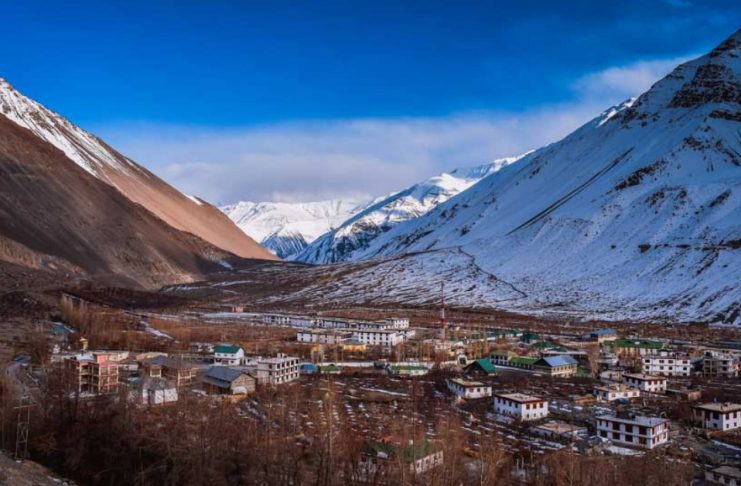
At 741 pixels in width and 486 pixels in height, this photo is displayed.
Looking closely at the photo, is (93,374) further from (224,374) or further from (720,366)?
(720,366)

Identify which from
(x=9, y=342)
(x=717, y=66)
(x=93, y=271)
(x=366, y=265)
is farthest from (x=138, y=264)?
(x=717, y=66)

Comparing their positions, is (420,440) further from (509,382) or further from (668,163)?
(668,163)

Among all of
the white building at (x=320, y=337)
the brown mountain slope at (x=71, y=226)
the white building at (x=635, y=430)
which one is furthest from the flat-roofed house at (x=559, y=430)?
the brown mountain slope at (x=71, y=226)

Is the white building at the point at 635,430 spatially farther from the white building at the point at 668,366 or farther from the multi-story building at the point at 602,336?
the multi-story building at the point at 602,336

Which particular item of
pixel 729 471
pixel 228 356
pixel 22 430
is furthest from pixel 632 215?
pixel 22 430

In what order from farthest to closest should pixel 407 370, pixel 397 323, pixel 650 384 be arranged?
pixel 397 323 → pixel 407 370 → pixel 650 384

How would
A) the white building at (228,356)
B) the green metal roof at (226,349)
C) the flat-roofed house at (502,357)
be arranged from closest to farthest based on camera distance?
the white building at (228,356)
the green metal roof at (226,349)
the flat-roofed house at (502,357)
